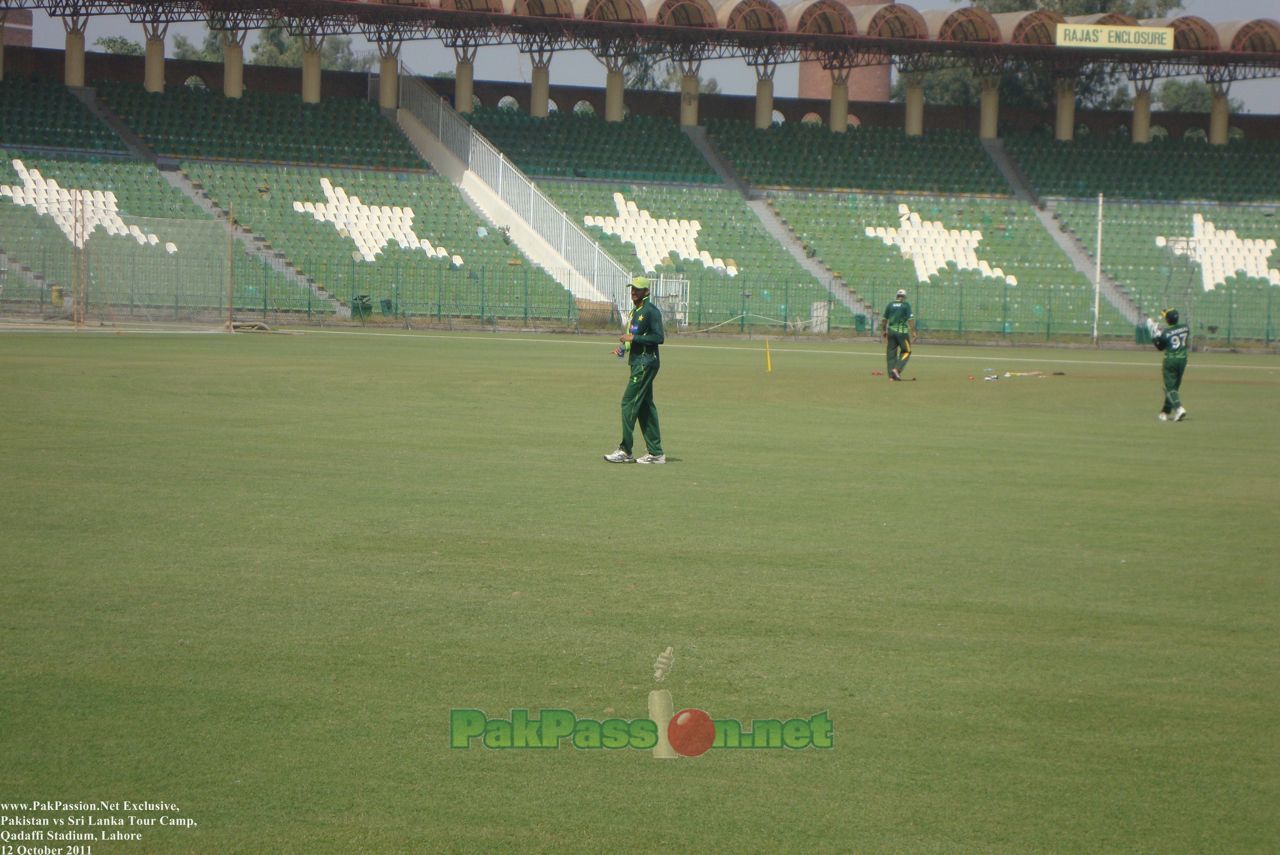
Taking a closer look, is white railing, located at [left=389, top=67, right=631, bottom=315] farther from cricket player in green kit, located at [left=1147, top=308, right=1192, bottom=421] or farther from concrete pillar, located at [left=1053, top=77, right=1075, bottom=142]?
cricket player in green kit, located at [left=1147, top=308, right=1192, bottom=421]

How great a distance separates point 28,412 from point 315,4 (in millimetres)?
35609

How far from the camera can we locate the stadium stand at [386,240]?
45844 millimetres

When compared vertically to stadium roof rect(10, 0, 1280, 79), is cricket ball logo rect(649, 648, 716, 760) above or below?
below

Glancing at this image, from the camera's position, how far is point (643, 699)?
250 inches

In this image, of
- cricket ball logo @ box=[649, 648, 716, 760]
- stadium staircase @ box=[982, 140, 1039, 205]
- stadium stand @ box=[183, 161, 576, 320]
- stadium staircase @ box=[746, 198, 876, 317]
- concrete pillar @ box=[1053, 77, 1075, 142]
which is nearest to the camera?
cricket ball logo @ box=[649, 648, 716, 760]

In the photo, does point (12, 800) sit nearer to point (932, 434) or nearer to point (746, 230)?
point (932, 434)

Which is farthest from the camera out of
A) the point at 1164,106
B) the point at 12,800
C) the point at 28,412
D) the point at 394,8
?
the point at 1164,106

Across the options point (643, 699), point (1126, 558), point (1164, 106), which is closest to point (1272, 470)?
point (1126, 558)

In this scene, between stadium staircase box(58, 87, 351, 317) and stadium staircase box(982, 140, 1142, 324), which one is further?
stadium staircase box(982, 140, 1142, 324)

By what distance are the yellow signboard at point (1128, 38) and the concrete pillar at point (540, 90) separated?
65.5 ft

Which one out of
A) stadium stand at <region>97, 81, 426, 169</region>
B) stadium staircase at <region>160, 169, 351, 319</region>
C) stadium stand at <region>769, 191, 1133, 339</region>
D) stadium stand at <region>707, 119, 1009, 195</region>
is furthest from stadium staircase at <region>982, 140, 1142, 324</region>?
stadium staircase at <region>160, 169, 351, 319</region>

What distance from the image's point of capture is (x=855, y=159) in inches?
2287

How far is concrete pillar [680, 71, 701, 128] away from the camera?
58.7 meters

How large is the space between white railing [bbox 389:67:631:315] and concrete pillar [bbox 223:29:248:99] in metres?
6.21
